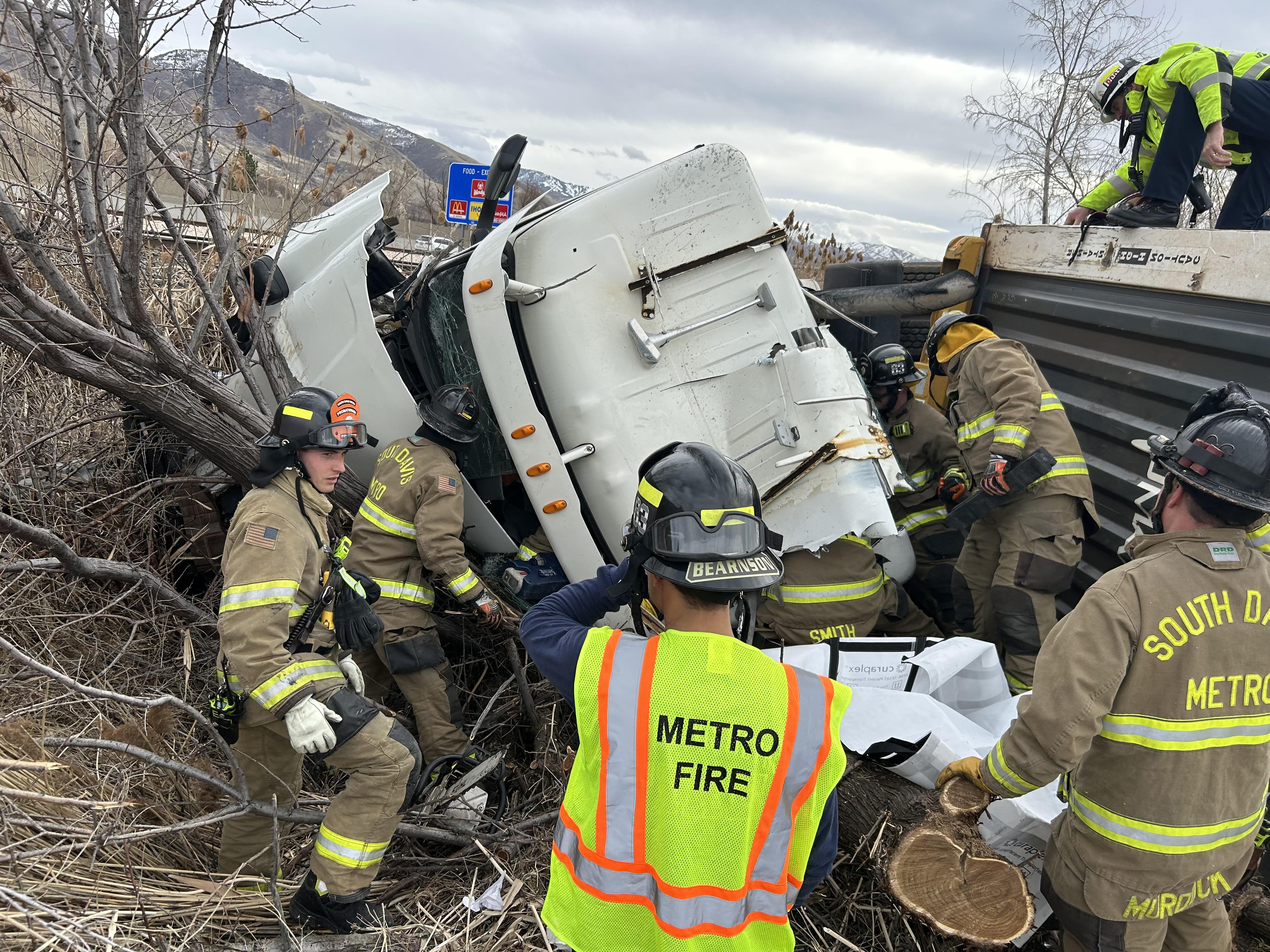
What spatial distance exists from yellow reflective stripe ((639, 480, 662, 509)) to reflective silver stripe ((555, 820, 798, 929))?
0.66 meters

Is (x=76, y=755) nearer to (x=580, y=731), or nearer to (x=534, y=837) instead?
(x=534, y=837)

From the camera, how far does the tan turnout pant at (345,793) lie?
2.36m

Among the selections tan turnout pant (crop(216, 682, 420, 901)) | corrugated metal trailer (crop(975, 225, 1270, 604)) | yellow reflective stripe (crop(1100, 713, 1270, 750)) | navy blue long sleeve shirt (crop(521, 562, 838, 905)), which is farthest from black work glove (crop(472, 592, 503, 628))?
corrugated metal trailer (crop(975, 225, 1270, 604))

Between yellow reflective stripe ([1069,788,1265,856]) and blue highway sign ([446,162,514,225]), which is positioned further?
blue highway sign ([446,162,514,225])

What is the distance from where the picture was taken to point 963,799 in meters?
2.12

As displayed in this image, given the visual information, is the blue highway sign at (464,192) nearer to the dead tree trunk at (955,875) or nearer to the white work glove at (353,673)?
the white work glove at (353,673)

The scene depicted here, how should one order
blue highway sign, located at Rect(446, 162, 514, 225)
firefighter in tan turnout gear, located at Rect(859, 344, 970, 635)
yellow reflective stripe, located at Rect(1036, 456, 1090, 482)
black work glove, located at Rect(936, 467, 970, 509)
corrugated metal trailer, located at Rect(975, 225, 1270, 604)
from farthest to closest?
1. blue highway sign, located at Rect(446, 162, 514, 225)
2. firefighter in tan turnout gear, located at Rect(859, 344, 970, 635)
3. black work glove, located at Rect(936, 467, 970, 509)
4. yellow reflective stripe, located at Rect(1036, 456, 1090, 482)
5. corrugated metal trailer, located at Rect(975, 225, 1270, 604)

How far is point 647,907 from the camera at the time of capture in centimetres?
145

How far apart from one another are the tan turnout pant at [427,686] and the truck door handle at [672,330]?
1.53m

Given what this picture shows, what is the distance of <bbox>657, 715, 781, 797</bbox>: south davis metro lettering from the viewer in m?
1.35

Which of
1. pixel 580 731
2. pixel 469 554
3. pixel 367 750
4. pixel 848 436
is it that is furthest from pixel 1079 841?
pixel 469 554

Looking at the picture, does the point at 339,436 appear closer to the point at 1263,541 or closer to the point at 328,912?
the point at 328,912

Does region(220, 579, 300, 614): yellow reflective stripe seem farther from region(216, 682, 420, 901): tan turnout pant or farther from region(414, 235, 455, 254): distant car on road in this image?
region(414, 235, 455, 254): distant car on road

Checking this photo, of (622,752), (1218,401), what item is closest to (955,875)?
(622,752)
